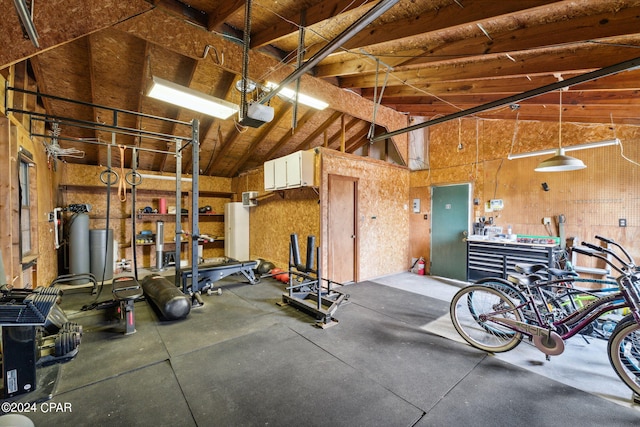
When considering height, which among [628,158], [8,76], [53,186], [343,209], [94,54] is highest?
[94,54]

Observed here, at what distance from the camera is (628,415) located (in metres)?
1.88

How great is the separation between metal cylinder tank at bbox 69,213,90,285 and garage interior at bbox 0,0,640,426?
0.04m

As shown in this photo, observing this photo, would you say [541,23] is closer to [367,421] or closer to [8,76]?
[367,421]

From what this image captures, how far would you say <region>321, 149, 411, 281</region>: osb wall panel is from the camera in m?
5.32

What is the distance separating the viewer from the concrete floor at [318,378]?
1866mm

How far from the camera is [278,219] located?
248 inches

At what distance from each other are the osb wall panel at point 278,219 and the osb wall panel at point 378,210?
1.46ft

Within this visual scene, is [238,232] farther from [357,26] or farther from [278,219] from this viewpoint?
[357,26]

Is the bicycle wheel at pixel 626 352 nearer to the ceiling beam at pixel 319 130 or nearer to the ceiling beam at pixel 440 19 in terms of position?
the ceiling beam at pixel 440 19

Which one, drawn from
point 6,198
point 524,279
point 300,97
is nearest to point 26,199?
point 6,198

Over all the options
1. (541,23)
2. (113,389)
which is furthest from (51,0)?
(541,23)

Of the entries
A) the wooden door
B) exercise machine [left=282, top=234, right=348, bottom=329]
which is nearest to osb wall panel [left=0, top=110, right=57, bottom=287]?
exercise machine [left=282, top=234, right=348, bottom=329]

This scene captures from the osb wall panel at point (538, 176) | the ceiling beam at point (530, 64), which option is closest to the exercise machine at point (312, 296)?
the ceiling beam at point (530, 64)

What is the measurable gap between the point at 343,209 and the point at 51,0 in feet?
14.9
